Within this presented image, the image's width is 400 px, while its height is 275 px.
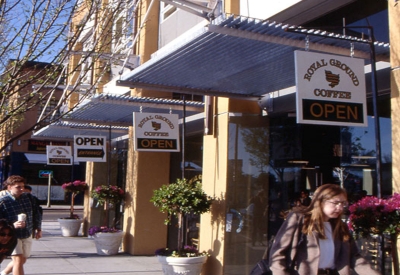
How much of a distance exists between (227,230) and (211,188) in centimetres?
86

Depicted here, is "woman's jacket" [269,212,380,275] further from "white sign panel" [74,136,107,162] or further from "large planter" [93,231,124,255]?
"white sign panel" [74,136,107,162]

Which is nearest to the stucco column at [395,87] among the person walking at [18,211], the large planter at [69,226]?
the person walking at [18,211]

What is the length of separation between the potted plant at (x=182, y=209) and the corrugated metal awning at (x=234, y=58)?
1658mm

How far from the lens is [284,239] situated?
4.10m

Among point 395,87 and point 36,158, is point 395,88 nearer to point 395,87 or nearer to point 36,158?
point 395,87

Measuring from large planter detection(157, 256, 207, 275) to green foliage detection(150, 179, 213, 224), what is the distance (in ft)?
2.51

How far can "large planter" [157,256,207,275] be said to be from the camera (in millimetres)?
8867

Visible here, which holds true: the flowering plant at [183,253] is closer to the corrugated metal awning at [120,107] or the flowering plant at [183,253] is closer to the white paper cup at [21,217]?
the white paper cup at [21,217]

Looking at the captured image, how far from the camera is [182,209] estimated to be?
908cm

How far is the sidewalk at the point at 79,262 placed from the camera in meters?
10.7

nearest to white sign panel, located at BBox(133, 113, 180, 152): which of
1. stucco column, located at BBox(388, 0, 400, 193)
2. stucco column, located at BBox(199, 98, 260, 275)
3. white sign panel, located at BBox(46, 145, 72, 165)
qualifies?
stucco column, located at BBox(199, 98, 260, 275)

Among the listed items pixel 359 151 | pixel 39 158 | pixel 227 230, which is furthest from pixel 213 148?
pixel 39 158

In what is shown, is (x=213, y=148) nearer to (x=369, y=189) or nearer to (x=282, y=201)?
(x=282, y=201)

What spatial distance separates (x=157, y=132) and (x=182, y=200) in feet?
7.05
